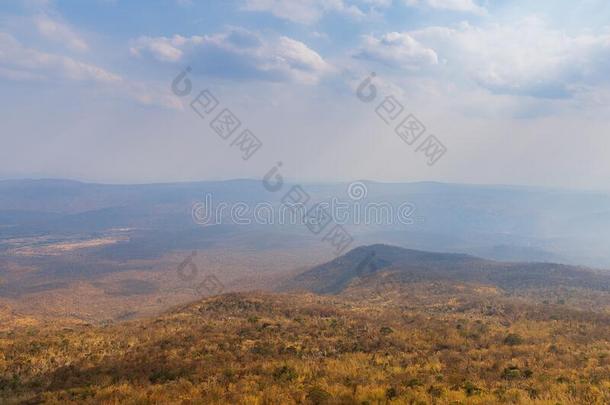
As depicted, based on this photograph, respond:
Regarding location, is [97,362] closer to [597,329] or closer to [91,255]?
[597,329]

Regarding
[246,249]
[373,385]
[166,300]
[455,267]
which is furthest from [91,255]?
[373,385]

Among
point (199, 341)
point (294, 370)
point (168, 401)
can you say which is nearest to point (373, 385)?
point (294, 370)

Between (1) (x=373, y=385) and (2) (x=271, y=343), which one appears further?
(2) (x=271, y=343)

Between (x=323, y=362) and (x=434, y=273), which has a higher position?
(x=323, y=362)

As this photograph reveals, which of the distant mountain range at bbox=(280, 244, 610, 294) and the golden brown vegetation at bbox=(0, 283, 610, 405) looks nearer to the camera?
the golden brown vegetation at bbox=(0, 283, 610, 405)

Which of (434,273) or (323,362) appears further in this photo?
(434,273)

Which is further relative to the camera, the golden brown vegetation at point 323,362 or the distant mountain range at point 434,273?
the distant mountain range at point 434,273

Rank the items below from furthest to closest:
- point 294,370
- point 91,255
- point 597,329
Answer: point 91,255
point 597,329
point 294,370

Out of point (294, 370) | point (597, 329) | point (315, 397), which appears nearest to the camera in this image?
point (315, 397)

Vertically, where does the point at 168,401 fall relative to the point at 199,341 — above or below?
above
